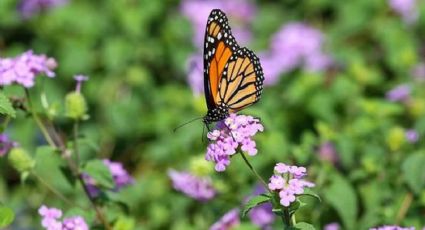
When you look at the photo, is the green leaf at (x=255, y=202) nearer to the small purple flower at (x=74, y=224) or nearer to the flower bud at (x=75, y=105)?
the small purple flower at (x=74, y=224)

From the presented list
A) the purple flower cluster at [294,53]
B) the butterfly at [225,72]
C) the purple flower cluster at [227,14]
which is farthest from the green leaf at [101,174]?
the purple flower cluster at [227,14]

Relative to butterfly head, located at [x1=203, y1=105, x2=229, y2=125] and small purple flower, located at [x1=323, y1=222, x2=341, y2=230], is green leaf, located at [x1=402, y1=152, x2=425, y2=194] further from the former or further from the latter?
butterfly head, located at [x1=203, y1=105, x2=229, y2=125]

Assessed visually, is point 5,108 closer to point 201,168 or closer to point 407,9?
point 201,168

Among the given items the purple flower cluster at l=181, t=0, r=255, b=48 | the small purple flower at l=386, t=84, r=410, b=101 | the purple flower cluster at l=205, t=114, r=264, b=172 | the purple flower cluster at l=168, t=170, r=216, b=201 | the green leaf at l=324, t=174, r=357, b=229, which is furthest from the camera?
the purple flower cluster at l=181, t=0, r=255, b=48

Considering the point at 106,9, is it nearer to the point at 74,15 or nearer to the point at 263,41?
the point at 74,15

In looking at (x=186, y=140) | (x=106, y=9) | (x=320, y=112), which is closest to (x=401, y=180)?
(x=320, y=112)

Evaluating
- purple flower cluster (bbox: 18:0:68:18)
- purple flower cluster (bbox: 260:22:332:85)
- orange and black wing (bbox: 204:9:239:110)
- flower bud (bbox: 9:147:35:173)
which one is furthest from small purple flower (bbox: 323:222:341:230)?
purple flower cluster (bbox: 18:0:68:18)

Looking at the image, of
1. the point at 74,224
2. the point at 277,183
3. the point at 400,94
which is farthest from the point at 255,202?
the point at 400,94
